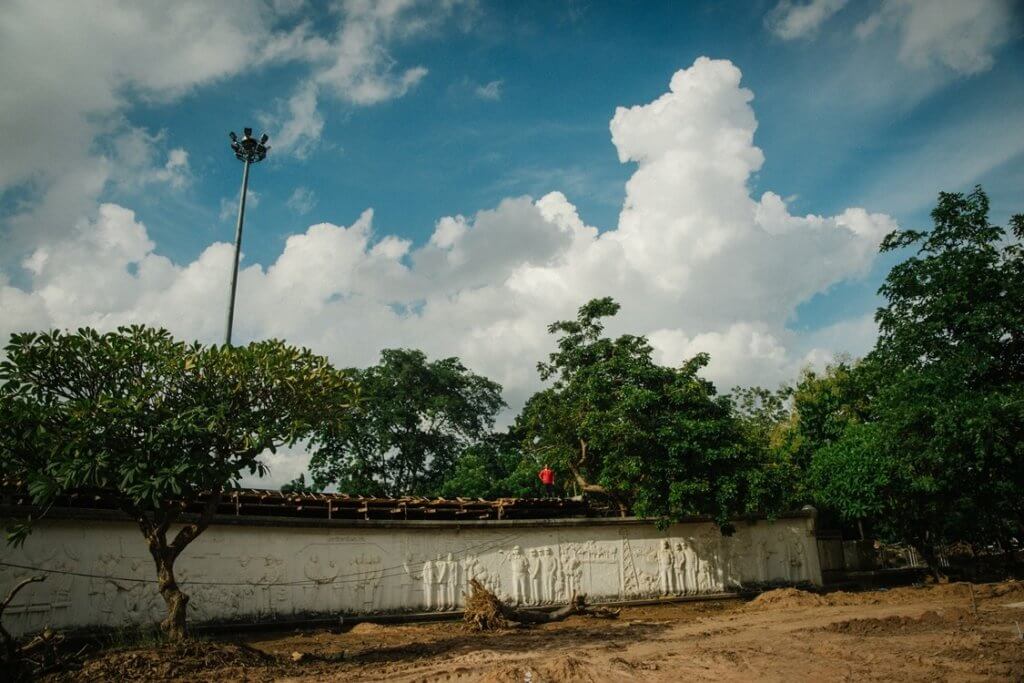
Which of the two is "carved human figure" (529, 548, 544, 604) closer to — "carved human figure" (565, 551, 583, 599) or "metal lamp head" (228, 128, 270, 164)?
"carved human figure" (565, 551, 583, 599)

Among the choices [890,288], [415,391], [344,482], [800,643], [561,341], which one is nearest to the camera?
[800,643]

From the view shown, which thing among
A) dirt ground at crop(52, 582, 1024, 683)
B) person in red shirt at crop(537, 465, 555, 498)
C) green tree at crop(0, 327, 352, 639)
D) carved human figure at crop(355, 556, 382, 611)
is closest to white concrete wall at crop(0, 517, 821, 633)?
carved human figure at crop(355, 556, 382, 611)

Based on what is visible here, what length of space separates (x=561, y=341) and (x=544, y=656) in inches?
531

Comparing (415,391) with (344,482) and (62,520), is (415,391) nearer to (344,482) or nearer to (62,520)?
(344,482)

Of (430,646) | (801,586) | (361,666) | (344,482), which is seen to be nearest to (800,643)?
(430,646)

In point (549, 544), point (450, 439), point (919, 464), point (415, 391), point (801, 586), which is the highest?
point (415, 391)

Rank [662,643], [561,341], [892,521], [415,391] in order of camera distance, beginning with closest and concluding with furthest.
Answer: [662,643] < [892,521] < [561,341] < [415,391]

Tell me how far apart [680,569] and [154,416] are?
1612 cm

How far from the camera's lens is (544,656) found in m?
10.5

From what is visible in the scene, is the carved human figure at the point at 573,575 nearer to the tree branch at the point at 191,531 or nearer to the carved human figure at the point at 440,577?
the carved human figure at the point at 440,577

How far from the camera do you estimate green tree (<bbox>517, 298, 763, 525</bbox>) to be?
59.2 feet

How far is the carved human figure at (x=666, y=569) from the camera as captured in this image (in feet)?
64.0

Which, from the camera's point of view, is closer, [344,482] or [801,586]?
[801,586]

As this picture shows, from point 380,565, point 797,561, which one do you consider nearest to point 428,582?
point 380,565
